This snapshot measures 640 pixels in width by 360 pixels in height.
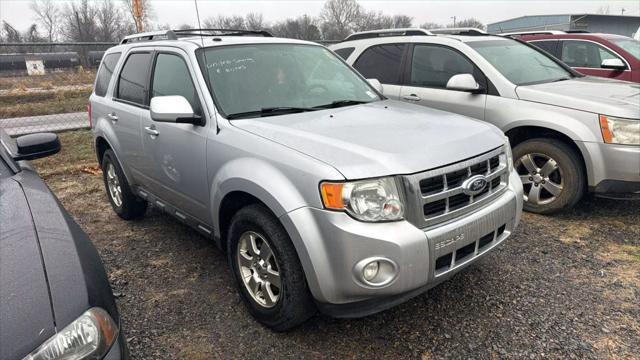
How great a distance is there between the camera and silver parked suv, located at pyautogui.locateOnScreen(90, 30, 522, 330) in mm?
2227

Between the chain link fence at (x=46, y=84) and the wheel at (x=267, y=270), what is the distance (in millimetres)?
9667

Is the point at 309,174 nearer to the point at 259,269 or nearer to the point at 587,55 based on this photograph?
the point at 259,269

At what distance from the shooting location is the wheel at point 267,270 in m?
2.42

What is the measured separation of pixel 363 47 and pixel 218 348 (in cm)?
446

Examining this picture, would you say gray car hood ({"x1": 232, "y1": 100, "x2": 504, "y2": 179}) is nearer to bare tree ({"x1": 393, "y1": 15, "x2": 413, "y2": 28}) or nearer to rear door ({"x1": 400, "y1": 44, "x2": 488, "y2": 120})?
rear door ({"x1": 400, "y1": 44, "x2": 488, "y2": 120})

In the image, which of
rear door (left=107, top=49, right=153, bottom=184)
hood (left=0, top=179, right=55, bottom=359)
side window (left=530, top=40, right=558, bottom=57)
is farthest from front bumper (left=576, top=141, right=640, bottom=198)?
side window (left=530, top=40, right=558, bottom=57)

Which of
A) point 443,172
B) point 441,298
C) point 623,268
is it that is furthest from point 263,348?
point 623,268

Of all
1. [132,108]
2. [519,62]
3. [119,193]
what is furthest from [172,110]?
[519,62]

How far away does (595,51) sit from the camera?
751 cm

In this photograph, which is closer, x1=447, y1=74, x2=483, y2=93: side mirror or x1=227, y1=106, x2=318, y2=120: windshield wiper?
x1=227, y1=106, x2=318, y2=120: windshield wiper

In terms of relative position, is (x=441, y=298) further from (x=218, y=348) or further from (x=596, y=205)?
(x=596, y=205)

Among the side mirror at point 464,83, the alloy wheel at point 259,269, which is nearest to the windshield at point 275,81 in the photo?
the alloy wheel at point 259,269

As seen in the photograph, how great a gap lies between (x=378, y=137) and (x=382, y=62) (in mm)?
3386

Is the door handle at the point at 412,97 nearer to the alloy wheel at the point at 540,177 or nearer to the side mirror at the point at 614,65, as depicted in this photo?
the alloy wheel at the point at 540,177
